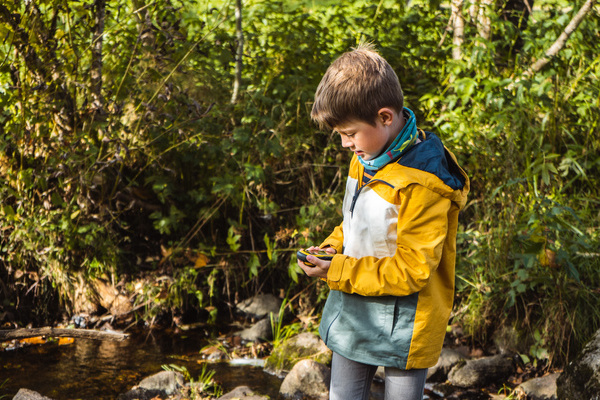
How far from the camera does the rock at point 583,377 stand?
9.21ft

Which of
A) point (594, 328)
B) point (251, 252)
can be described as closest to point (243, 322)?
point (251, 252)

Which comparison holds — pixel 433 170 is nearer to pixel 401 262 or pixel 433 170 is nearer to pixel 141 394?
pixel 401 262

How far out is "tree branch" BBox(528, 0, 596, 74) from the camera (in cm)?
437

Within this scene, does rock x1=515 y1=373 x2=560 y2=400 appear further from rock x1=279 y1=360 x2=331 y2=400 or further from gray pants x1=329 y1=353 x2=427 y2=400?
gray pants x1=329 y1=353 x2=427 y2=400

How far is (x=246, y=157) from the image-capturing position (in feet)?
14.7

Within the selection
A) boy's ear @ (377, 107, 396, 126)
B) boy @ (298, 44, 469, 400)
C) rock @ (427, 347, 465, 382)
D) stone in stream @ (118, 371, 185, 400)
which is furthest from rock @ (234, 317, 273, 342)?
boy's ear @ (377, 107, 396, 126)

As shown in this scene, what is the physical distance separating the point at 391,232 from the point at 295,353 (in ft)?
7.49

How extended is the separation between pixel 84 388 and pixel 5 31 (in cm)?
211

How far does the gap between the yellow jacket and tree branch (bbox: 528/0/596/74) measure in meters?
3.15

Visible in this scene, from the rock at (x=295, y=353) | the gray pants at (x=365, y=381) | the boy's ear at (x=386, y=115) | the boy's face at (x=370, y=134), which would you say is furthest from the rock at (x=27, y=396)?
the boy's ear at (x=386, y=115)

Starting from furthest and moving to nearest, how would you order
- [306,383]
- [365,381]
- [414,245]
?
1. [306,383]
2. [365,381]
3. [414,245]

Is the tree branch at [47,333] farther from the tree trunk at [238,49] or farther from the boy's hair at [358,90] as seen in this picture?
the tree trunk at [238,49]

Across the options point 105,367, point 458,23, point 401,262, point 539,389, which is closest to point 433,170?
point 401,262

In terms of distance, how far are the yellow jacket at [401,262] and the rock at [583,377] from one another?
1430mm
